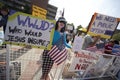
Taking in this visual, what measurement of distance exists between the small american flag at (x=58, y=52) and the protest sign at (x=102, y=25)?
37.5 inches

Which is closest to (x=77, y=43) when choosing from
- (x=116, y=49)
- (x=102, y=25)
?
(x=102, y=25)

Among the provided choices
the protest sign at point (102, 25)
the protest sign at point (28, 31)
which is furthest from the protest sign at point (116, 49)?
the protest sign at point (28, 31)

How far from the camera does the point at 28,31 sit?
3.60 metres

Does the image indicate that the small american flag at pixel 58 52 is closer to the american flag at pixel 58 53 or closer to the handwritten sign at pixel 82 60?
the american flag at pixel 58 53

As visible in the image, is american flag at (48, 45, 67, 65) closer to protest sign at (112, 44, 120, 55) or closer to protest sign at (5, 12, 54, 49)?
protest sign at (5, 12, 54, 49)

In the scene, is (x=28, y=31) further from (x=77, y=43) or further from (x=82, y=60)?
(x=82, y=60)

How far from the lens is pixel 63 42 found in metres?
4.27

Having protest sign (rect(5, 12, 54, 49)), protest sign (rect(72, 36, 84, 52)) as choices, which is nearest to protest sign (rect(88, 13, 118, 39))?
protest sign (rect(72, 36, 84, 52))

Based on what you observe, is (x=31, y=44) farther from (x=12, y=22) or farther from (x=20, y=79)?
(x=20, y=79)

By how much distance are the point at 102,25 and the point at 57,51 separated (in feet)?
5.21

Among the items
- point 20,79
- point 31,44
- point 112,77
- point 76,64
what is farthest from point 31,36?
point 112,77

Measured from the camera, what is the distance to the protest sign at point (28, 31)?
341 cm

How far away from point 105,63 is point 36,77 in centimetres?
231

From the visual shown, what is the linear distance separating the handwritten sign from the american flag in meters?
0.48
